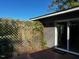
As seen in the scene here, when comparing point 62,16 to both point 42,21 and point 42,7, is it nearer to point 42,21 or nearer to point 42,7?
point 42,21

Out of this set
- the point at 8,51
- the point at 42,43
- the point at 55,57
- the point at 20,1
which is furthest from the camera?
the point at 20,1

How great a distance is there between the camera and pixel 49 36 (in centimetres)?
1107

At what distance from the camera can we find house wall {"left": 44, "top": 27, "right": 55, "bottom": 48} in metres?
10.7

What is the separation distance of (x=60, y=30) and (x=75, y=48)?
201 centimetres

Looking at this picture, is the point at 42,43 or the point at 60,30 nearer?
the point at 60,30

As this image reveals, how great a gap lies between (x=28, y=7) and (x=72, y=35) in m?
23.0

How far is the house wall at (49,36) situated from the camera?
10.7 m

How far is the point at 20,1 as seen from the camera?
2697 centimetres

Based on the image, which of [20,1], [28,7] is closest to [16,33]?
[20,1]

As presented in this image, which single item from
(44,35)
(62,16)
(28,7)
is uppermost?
(28,7)

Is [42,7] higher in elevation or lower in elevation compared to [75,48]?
higher

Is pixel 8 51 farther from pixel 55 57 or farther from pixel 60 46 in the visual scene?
pixel 60 46

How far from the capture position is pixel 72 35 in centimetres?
898

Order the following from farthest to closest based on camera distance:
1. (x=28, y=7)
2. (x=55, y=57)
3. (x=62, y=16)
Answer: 1. (x=28, y=7)
2. (x=62, y=16)
3. (x=55, y=57)
